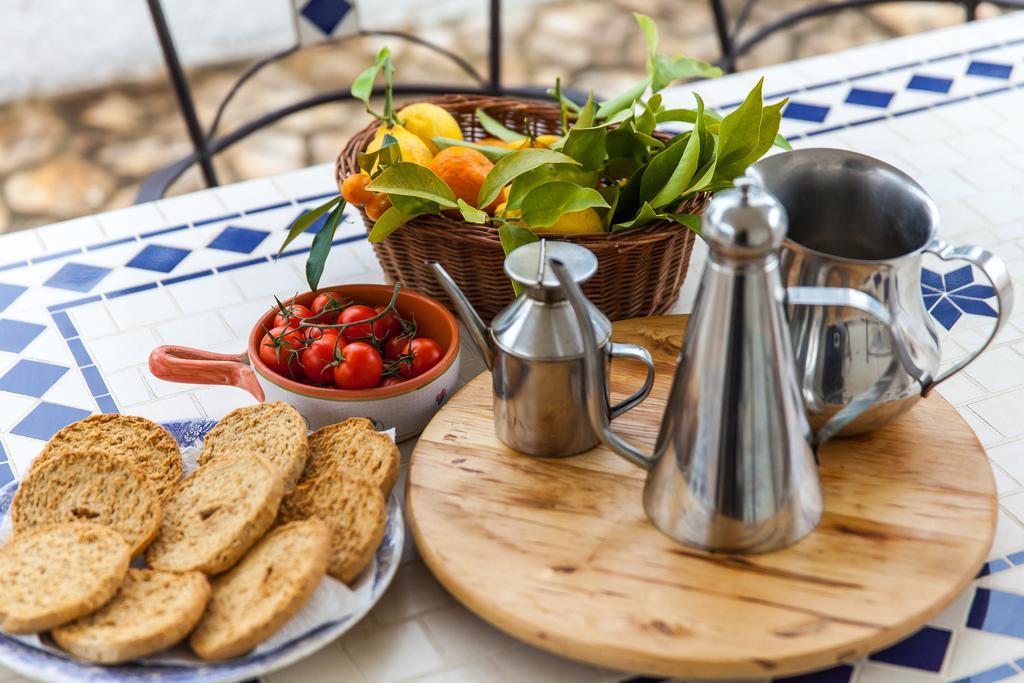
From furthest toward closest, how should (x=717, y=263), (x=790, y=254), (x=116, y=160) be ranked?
(x=116, y=160) < (x=790, y=254) < (x=717, y=263)

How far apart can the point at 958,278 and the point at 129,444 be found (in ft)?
2.62

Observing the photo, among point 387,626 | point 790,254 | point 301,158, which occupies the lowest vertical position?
point 301,158

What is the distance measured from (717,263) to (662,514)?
0.62ft

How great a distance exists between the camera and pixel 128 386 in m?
1.02

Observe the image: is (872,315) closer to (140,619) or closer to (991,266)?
(991,266)

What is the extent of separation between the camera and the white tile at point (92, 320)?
1093mm

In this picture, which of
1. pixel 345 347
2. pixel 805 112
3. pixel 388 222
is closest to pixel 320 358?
pixel 345 347

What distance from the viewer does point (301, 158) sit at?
9.93 ft

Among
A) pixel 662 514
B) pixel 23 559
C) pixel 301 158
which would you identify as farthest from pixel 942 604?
pixel 301 158

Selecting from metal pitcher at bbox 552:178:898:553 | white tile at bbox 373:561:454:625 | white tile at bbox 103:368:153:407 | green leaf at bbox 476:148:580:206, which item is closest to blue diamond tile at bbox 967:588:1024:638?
metal pitcher at bbox 552:178:898:553

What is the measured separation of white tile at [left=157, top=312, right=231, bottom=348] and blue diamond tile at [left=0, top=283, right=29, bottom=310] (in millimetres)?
172

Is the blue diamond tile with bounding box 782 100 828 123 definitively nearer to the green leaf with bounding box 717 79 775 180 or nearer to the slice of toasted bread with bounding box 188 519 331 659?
the green leaf with bounding box 717 79 775 180

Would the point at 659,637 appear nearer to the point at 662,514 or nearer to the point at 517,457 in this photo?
the point at 662,514

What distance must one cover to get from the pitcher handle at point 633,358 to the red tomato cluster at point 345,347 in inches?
6.8
